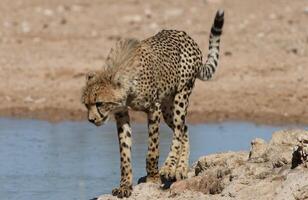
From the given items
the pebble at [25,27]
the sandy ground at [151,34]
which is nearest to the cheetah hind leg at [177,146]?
the sandy ground at [151,34]

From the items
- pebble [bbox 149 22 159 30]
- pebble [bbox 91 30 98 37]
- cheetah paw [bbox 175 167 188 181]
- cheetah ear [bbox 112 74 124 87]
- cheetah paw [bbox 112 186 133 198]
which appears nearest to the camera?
cheetah ear [bbox 112 74 124 87]

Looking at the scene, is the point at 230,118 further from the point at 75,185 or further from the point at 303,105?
the point at 75,185

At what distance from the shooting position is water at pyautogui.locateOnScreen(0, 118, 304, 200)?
998cm

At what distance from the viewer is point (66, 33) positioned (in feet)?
63.2

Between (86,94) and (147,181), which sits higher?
(86,94)

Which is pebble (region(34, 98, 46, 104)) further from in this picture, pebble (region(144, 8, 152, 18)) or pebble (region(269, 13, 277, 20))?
pebble (region(269, 13, 277, 20))

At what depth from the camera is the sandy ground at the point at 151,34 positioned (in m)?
15.0

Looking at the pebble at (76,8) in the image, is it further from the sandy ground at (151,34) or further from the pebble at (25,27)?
the pebble at (25,27)

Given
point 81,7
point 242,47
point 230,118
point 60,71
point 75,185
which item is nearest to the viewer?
point 75,185

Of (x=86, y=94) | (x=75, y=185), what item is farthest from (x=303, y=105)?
(x=86, y=94)

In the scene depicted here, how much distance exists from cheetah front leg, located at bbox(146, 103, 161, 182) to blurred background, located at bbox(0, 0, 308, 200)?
77cm

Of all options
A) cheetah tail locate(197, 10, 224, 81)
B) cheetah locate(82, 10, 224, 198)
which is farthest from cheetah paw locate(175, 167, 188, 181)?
cheetah tail locate(197, 10, 224, 81)

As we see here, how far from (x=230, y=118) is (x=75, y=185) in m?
4.72

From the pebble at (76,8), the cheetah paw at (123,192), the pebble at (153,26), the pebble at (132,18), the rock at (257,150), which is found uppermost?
the pebble at (76,8)
